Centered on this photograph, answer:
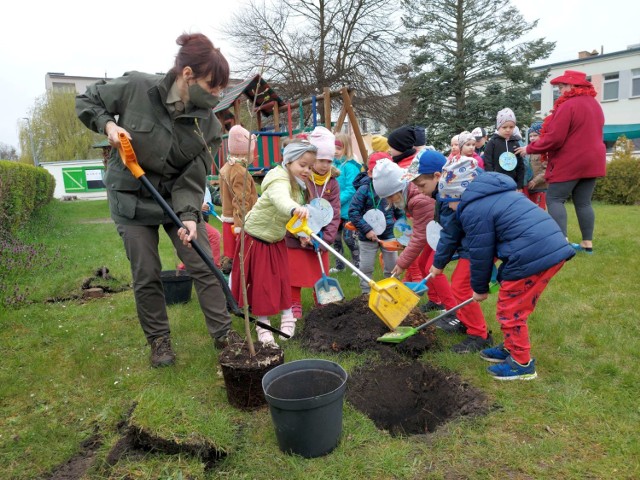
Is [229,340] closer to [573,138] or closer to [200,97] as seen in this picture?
[200,97]

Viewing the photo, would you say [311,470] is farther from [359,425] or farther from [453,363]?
[453,363]

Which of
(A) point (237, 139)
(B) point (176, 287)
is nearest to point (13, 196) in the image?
(B) point (176, 287)

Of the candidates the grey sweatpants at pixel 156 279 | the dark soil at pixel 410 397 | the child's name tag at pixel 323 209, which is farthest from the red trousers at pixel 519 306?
the grey sweatpants at pixel 156 279

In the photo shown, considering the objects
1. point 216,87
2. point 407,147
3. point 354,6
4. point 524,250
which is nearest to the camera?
point 524,250

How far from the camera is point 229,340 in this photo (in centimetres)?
293

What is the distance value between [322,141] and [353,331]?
160 cm

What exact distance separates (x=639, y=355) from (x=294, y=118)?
58.1ft

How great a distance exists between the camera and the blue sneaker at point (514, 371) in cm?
280

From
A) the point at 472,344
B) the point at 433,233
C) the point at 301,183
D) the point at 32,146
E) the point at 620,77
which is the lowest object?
the point at 472,344

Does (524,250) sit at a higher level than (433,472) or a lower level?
higher

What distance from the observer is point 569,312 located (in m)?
3.87

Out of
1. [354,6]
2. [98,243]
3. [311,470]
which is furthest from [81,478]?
[354,6]

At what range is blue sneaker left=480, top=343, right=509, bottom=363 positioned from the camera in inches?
121

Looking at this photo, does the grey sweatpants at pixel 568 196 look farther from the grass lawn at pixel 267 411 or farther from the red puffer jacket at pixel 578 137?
the grass lawn at pixel 267 411
